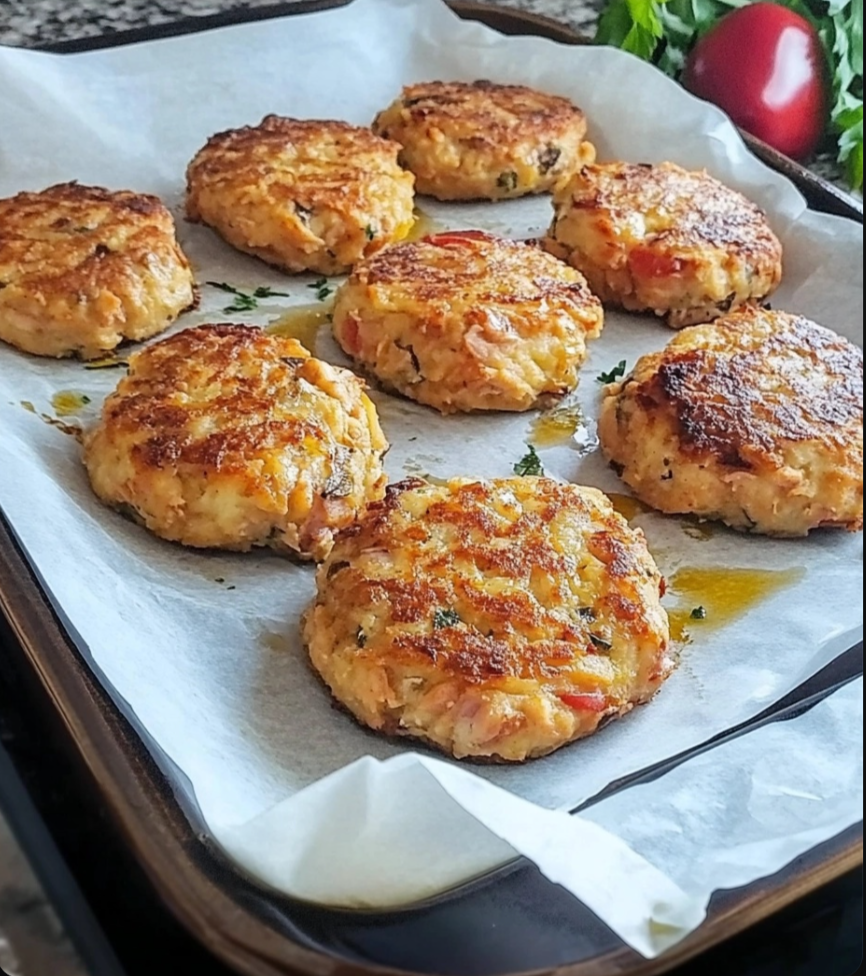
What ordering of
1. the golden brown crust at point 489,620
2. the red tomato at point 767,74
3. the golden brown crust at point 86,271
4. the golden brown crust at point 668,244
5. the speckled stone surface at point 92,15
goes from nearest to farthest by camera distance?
the golden brown crust at point 489,620 → the golden brown crust at point 86,271 → the golden brown crust at point 668,244 → the red tomato at point 767,74 → the speckled stone surface at point 92,15

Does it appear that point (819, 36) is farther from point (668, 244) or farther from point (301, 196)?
point (301, 196)

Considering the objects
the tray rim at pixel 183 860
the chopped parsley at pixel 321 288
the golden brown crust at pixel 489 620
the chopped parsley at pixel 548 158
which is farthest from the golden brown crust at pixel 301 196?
the tray rim at pixel 183 860

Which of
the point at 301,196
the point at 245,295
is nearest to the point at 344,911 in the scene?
the point at 245,295

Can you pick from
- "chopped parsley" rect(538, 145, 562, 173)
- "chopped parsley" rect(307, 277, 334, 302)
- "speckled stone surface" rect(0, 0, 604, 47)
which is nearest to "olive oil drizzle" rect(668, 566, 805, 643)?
"chopped parsley" rect(307, 277, 334, 302)

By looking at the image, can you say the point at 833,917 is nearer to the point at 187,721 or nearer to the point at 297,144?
the point at 187,721

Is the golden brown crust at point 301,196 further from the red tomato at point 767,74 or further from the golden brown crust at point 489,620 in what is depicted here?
the golden brown crust at point 489,620

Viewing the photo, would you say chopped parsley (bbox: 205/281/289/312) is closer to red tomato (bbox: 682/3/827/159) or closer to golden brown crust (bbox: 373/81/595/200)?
golden brown crust (bbox: 373/81/595/200)

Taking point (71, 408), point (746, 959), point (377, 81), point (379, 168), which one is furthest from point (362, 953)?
point (377, 81)
